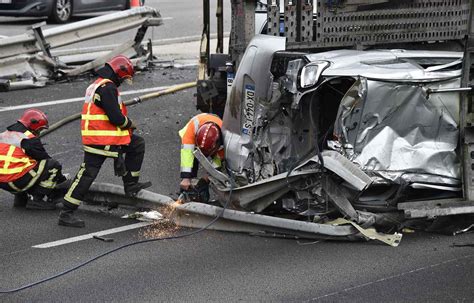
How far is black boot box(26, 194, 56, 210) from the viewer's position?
8141 mm

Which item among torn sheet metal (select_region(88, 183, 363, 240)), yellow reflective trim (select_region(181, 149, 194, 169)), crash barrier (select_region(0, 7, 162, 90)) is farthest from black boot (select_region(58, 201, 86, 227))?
crash barrier (select_region(0, 7, 162, 90))

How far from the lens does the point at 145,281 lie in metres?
6.20

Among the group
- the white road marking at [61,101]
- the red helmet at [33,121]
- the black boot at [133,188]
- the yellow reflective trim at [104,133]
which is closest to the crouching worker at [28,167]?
the red helmet at [33,121]

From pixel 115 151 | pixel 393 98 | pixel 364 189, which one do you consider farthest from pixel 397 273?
pixel 115 151

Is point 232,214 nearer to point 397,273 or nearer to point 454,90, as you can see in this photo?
point 397,273

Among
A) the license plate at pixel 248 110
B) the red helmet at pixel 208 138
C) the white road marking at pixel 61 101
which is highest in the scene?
the license plate at pixel 248 110

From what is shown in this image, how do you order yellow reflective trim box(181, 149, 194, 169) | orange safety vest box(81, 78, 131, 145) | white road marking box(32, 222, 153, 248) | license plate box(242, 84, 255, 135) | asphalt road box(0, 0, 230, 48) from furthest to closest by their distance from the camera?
asphalt road box(0, 0, 230, 48) < yellow reflective trim box(181, 149, 194, 169) < orange safety vest box(81, 78, 131, 145) < license plate box(242, 84, 255, 135) < white road marking box(32, 222, 153, 248)

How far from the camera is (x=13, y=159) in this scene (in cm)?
795

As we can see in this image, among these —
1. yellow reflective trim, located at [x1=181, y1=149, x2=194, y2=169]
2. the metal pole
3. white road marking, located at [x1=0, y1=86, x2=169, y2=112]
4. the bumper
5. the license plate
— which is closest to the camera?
the license plate

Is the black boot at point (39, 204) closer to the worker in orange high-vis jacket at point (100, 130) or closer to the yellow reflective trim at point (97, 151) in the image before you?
the worker in orange high-vis jacket at point (100, 130)

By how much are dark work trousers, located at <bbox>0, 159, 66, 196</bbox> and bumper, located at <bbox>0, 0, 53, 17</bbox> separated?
35.8 ft

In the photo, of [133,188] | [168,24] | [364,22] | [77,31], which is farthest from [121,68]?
[168,24]

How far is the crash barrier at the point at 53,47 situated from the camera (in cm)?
1309

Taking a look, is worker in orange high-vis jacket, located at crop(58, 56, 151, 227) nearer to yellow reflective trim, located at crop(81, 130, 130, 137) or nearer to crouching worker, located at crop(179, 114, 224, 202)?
yellow reflective trim, located at crop(81, 130, 130, 137)
